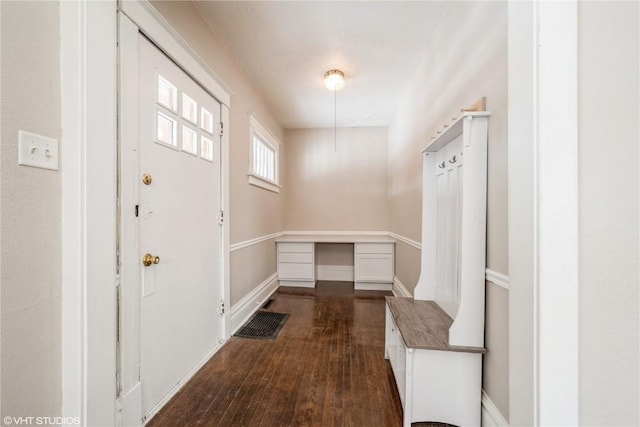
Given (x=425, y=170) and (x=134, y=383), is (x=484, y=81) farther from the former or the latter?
(x=134, y=383)

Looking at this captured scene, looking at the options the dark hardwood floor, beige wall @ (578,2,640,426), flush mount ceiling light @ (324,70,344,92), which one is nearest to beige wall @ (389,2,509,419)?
beige wall @ (578,2,640,426)

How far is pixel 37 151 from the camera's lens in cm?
84

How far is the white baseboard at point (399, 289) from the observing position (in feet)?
9.53

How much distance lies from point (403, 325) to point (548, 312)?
83cm

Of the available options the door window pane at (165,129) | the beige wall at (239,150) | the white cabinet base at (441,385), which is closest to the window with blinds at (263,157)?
the beige wall at (239,150)

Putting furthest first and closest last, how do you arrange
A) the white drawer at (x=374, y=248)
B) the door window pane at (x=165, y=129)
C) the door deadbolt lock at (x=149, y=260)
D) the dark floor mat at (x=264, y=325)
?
the white drawer at (x=374, y=248)
the dark floor mat at (x=264, y=325)
the door window pane at (x=165, y=129)
the door deadbolt lock at (x=149, y=260)

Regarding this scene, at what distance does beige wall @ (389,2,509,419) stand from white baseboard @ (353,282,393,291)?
4.04 ft

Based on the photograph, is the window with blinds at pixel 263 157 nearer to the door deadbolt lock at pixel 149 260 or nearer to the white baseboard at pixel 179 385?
the door deadbolt lock at pixel 149 260

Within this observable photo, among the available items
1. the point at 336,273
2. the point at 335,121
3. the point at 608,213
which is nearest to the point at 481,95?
the point at 608,213

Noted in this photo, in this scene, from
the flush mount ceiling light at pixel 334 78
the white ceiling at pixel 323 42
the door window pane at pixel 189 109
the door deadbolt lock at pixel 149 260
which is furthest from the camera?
the flush mount ceiling light at pixel 334 78

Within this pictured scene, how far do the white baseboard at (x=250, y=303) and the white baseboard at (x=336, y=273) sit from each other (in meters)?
0.99

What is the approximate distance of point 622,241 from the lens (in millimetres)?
722

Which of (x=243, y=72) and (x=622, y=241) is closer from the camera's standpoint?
(x=622, y=241)

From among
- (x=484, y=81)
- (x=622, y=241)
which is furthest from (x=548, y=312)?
(x=484, y=81)
